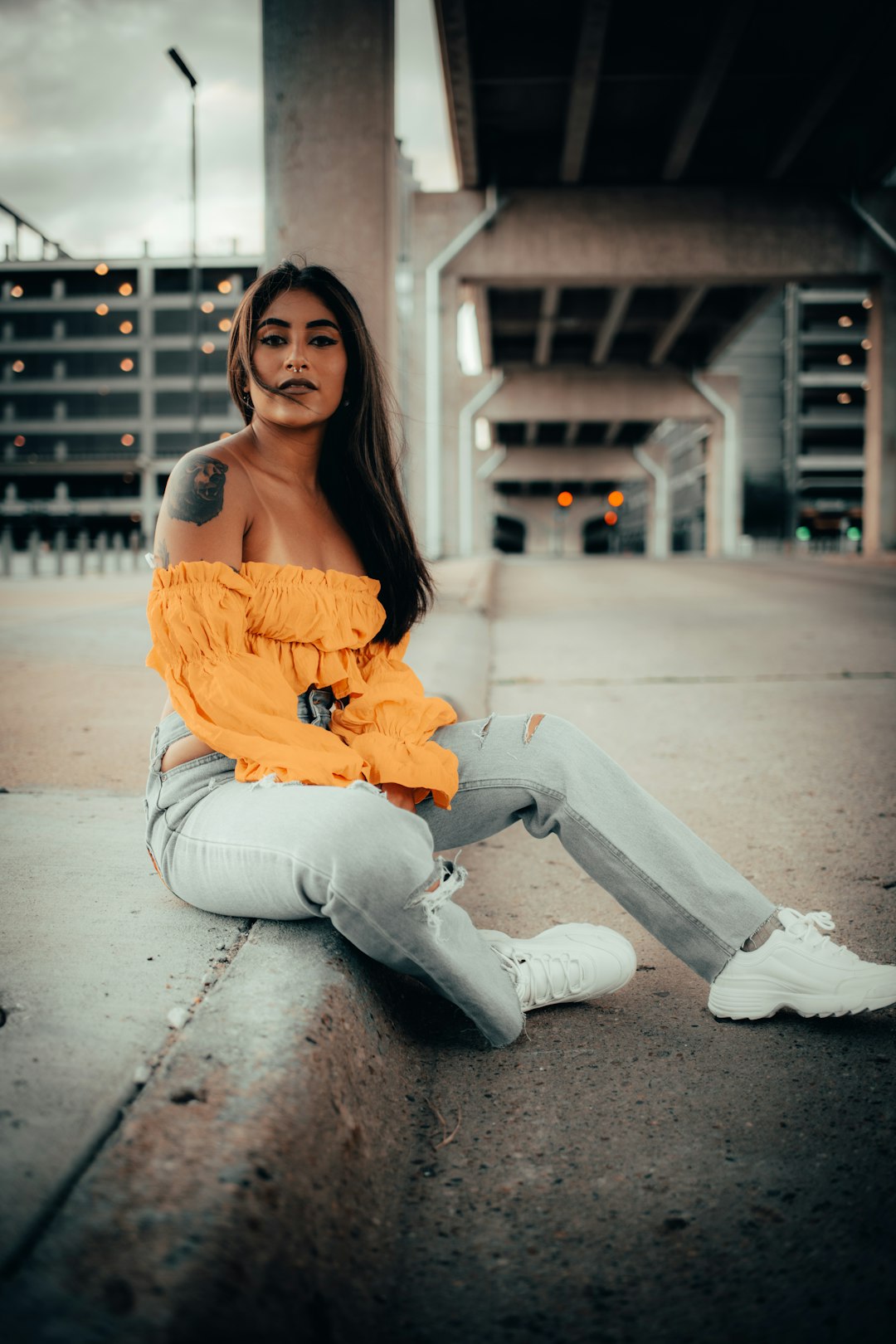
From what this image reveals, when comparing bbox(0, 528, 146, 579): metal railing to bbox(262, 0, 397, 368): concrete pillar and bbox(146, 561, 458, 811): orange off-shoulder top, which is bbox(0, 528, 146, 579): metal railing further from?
bbox(146, 561, 458, 811): orange off-shoulder top

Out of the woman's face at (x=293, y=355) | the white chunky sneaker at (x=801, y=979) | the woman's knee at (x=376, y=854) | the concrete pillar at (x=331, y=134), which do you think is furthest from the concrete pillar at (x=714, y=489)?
the woman's knee at (x=376, y=854)

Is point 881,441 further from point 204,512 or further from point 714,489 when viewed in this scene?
point 204,512

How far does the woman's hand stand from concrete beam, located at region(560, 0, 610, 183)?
1535 centimetres

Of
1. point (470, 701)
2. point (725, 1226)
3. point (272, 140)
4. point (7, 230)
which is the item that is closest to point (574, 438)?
point (7, 230)

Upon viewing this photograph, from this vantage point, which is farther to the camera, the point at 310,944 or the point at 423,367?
Answer: the point at 423,367

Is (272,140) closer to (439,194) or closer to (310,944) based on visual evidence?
(310,944)

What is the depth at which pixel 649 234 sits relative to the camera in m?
21.3

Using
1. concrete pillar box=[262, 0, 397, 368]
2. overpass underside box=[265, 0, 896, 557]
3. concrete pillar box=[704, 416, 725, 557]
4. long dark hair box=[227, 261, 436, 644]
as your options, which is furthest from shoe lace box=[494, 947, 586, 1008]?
concrete pillar box=[704, 416, 725, 557]

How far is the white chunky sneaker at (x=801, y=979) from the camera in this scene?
6.82 feet

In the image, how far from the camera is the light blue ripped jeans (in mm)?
1760

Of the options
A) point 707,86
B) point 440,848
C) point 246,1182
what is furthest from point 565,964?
point 707,86

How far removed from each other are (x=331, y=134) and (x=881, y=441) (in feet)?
71.2

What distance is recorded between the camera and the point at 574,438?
181ft

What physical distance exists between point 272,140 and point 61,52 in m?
2.39
